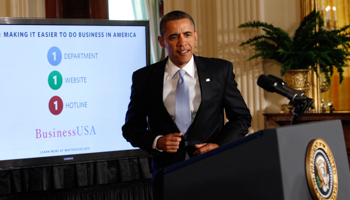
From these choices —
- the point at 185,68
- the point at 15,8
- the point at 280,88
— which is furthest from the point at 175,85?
the point at 15,8

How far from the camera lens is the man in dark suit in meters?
1.84

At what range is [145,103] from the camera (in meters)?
2.01

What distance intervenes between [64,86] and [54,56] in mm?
233

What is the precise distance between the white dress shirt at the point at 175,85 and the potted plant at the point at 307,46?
1.69 meters

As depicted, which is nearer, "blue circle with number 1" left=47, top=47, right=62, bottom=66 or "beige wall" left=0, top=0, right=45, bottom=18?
"blue circle with number 1" left=47, top=47, right=62, bottom=66

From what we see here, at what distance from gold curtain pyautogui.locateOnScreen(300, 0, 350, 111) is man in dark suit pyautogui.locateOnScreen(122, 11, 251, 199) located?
2056 mm

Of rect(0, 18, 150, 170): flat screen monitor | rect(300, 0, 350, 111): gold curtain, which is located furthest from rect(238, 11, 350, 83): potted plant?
rect(0, 18, 150, 170): flat screen monitor

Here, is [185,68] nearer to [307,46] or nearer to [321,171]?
[321,171]

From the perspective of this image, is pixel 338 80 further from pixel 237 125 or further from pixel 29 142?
pixel 29 142

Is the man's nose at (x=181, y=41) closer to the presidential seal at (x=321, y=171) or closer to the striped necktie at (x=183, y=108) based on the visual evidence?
the striped necktie at (x=183, y=108)

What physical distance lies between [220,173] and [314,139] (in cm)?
26

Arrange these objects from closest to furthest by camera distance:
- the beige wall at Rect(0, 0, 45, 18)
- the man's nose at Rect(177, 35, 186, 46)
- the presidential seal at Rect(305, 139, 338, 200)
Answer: the presidential seal at Rect(305, 139, 338, 200), the man's nose at Rect(177, 35, 186, 46), the beige wall at Rect(0, 0, 45, 18)

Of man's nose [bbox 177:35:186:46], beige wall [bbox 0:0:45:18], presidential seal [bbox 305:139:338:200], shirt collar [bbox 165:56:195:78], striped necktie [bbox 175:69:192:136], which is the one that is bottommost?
presidential seal [bbox 305:139:338:200]

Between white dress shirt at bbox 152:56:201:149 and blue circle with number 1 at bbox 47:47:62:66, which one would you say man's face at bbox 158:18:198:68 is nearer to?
white dress shirt at bbox 152:56:201:149
